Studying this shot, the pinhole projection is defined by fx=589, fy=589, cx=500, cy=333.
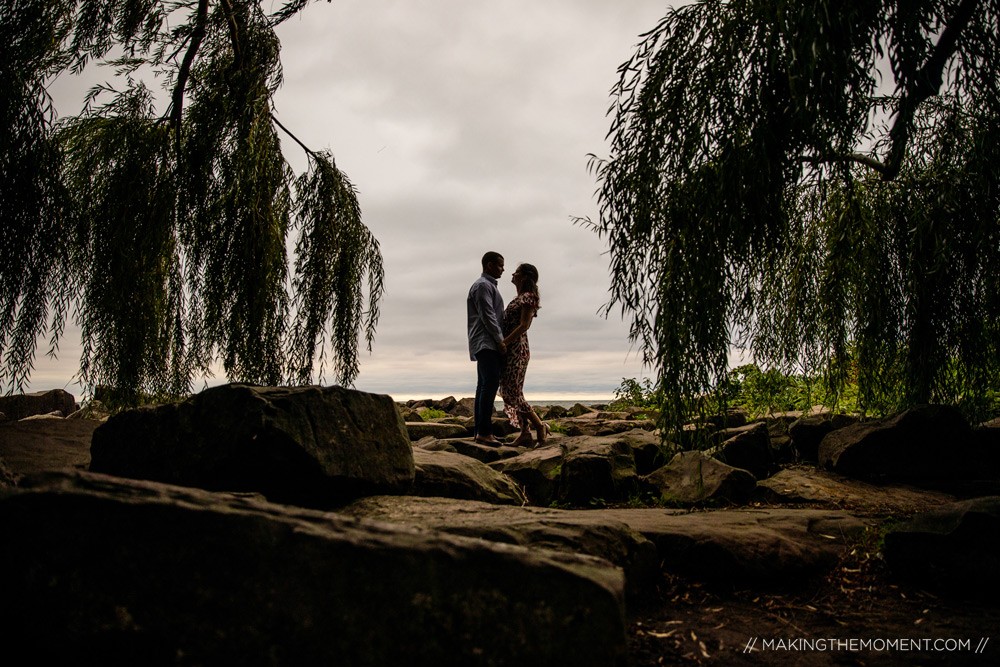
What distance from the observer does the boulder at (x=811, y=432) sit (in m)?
6.39

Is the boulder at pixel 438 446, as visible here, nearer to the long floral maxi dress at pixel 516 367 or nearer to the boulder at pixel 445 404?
the long floral maxi dress at pixel 516 367

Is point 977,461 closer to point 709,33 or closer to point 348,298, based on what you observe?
point 709,33

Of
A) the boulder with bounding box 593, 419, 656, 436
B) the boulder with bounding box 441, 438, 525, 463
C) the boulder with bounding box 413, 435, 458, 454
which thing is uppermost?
the boulder with bounding box 593, 419, 656, 436

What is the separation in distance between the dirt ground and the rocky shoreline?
6cm

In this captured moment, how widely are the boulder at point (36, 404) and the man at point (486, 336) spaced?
8.23m

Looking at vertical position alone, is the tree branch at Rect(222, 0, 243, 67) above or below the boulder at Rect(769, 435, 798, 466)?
above

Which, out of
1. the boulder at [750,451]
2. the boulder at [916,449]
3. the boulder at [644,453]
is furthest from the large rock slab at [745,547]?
the boulder at [644,453]

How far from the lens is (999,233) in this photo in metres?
4.72

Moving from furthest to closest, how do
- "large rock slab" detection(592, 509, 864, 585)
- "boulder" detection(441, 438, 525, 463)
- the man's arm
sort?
the man's arm < "boulder" detection(441, 438, 525, 463) < "large rock slab" detection(592, 509, 864, 585)

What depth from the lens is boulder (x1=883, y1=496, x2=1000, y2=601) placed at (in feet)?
10.1

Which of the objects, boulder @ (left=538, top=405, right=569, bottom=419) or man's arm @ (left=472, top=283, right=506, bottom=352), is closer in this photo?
man's arm @ (left=472, top=283, right=506, bottom=352)

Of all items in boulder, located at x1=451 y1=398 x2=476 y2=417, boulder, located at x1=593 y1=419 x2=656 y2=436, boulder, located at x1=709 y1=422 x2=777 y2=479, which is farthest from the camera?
boulder, located at x1=451 y1=398 x2=476 y2=417

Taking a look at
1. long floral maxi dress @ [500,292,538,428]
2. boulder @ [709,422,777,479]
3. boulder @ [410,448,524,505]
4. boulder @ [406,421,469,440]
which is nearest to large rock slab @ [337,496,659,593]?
boulder @ [410,448,524,505]

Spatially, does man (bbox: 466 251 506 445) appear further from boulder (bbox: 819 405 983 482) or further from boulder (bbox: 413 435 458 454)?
boulder (bbox: 819 405 983 482)
